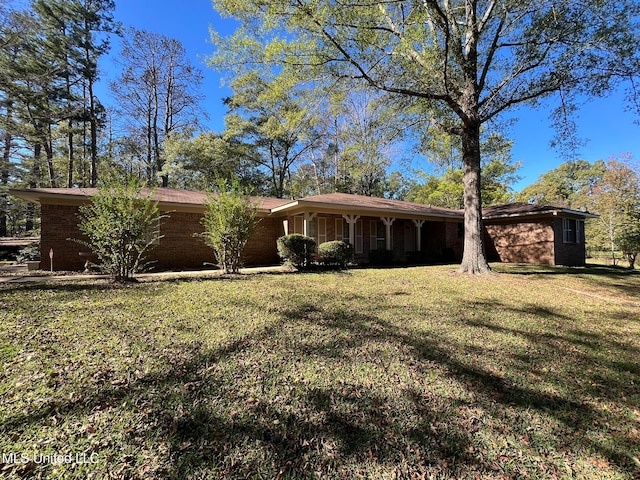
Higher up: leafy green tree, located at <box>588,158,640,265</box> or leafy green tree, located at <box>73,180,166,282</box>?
leafy green tree, located at <box>588,158,640,265</box>

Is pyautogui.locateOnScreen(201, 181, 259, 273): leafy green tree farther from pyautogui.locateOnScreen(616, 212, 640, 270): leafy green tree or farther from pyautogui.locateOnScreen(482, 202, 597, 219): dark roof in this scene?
pyautogui.locateOnScreen(616, 212, 640, 270): leafy green tree

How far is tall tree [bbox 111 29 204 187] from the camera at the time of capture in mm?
20484

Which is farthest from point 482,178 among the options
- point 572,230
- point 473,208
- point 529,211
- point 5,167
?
point 5,167

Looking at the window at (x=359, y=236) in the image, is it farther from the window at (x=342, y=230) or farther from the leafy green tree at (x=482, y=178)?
the leafy green tree at (x=482, y=178)

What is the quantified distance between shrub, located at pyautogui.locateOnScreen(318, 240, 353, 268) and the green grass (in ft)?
17.0

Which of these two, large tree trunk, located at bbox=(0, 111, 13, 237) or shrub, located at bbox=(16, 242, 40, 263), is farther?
large tree trunk, located at bbox=(0, 111, 13, 237)

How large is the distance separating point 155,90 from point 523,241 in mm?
27538

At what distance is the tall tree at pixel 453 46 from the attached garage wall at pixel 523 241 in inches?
291

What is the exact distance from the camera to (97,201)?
666 cm

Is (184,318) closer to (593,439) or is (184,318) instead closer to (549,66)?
(593,439)

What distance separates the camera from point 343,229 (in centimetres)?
1462

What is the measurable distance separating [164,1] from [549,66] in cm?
1409

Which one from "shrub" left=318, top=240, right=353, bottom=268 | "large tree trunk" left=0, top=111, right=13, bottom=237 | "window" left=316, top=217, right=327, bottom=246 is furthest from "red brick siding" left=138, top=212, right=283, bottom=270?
"large tree trunk" left=0, top=111, right=13, bottom=237

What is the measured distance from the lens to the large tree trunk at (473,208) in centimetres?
955
